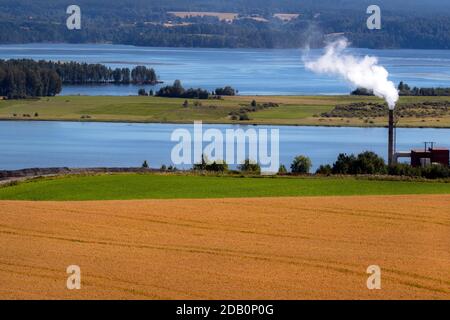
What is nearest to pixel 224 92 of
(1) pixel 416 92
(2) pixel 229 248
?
(1) pixel 416 92

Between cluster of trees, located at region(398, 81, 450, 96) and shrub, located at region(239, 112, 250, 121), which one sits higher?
cluster of trees, located at region(398, 81, 450, 96)

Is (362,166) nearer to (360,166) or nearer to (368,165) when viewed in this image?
(360,166)

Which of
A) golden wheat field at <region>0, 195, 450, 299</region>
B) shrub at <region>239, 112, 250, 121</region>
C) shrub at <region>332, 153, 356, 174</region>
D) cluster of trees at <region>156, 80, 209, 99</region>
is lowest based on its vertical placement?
golden wheat field at <region>0, 195, 450, 299</region>

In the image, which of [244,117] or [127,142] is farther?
[244,117]

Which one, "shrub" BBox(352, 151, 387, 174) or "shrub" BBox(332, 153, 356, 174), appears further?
"shrub" BBox(332, 153, 356, 174)

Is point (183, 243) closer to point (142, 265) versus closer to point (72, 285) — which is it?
point (142, 265)

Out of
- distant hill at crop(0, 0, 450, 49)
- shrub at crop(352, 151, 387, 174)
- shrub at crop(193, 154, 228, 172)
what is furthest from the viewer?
distant hill at crop(0, 0, 450, 49)

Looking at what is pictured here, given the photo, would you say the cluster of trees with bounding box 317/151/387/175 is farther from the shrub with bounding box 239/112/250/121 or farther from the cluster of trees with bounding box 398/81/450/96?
the cluster of trees with bounding box 398/81/450/96

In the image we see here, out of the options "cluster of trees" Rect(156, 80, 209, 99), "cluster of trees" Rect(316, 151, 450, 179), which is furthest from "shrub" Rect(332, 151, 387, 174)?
"cluster of trees" Rect(156, 80, 209, 99)

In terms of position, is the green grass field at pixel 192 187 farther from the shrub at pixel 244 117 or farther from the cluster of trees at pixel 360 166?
the shrub at pixel 244 117
